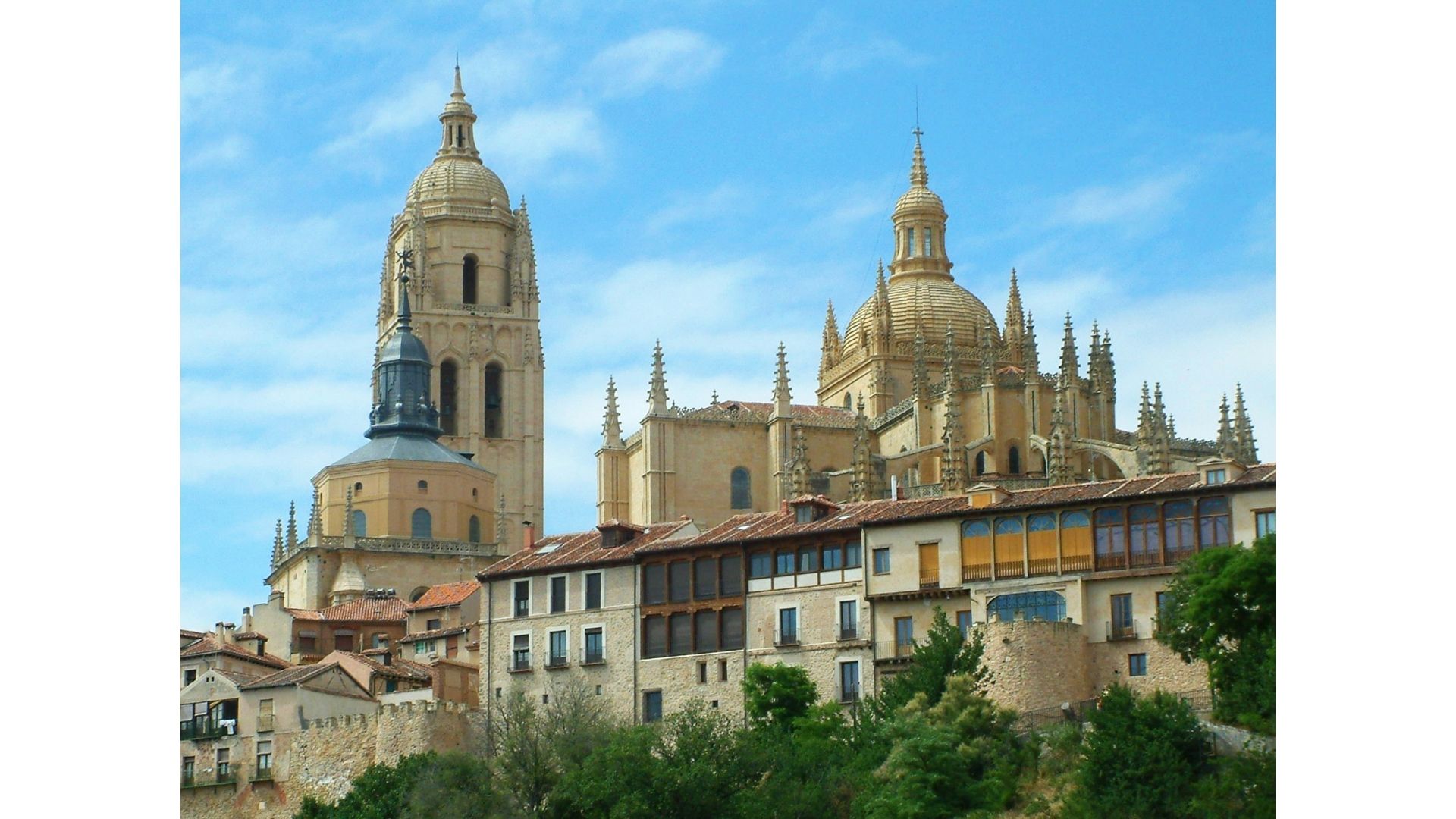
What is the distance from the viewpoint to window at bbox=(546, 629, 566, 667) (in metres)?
47.6

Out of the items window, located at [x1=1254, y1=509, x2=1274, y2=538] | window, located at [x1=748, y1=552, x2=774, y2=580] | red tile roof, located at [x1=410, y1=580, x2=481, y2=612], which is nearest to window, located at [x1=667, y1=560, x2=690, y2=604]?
window, located at [x1=748, y1=552, x2=774, y2=580]

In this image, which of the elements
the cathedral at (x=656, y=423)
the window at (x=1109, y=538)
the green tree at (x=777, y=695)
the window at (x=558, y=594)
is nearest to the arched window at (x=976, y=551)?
the window at (x=1109, y=538)

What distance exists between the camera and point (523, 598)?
161ft

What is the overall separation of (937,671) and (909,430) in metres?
31.9

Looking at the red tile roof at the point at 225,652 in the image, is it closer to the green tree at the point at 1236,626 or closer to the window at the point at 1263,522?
the window at the point at 1263,522

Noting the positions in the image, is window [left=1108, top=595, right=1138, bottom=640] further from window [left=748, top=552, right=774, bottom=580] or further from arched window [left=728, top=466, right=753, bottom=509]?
arched window [left=728, top=466, right=753, bottom=509]

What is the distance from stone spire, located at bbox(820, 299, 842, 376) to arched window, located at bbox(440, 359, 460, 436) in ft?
47.0

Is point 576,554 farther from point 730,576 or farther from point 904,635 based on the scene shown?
point 904,635

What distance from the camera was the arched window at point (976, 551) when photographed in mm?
43344

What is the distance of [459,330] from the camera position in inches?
3573

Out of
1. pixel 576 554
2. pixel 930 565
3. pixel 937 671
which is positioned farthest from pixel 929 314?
pixel 937 671

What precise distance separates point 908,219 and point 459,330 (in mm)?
17571

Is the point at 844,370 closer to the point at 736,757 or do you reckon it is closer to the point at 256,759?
the point at 256,759
